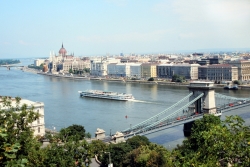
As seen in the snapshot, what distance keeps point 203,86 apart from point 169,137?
1.89 metres

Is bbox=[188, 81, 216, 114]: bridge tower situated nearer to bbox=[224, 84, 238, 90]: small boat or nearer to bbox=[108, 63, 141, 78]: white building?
bbox=[224, 84, 238, 90]: small boat

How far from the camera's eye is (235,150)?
2.19 meters

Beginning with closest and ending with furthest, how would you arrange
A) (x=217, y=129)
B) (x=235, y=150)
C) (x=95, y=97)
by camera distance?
(x=235, y=150)
(x=217, y=129)
(x=95, y=97)

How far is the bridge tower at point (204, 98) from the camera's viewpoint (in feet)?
28.0

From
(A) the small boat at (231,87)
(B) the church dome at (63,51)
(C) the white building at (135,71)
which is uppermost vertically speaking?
(B) the church dome at (63,51)

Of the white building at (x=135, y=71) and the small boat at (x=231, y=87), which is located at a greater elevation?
the white building at (x=135, y=71)

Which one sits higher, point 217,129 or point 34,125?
point 217,129

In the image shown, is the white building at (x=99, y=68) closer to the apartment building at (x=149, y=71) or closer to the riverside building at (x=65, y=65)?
the riverside building at (x=65, y=65)

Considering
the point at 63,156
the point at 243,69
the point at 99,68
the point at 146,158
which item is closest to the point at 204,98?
the point at 146,158

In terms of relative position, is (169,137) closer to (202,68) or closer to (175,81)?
(175,81)

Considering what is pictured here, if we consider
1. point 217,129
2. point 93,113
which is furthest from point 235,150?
point 93,113

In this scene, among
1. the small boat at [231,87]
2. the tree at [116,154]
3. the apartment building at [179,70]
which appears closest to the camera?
the tree at [116,154]

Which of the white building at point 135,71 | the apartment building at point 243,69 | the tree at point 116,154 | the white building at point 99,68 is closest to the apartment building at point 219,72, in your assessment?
the apartment building at point 243,69

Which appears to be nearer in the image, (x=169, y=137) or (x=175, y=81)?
(x=169, y=137)
